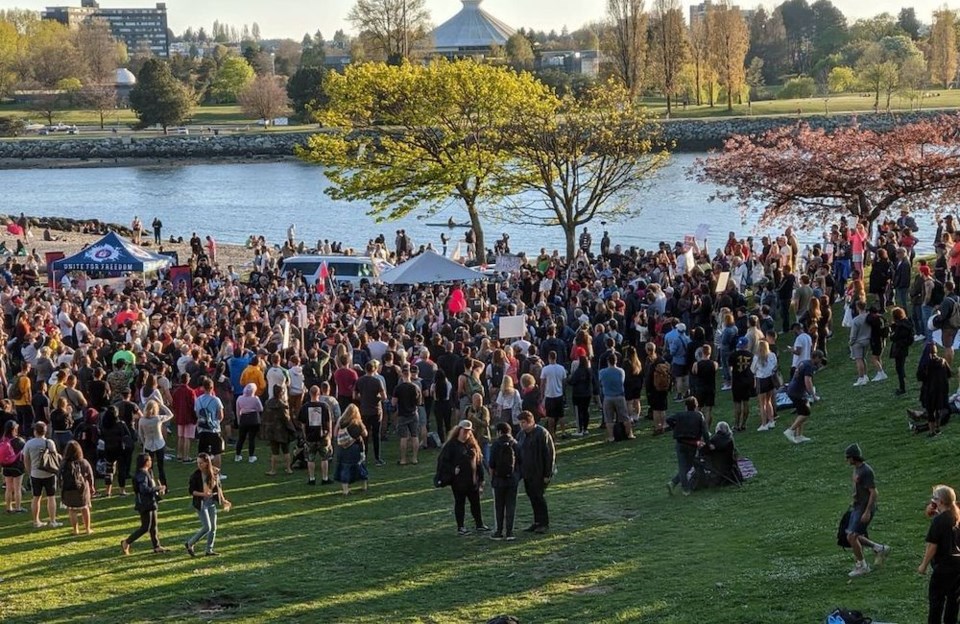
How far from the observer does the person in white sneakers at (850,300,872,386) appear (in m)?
18.5

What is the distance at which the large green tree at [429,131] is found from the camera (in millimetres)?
43062

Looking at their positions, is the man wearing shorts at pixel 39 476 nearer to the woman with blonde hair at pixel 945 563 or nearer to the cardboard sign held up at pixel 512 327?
the cardboard sign held up at pixel 512 327

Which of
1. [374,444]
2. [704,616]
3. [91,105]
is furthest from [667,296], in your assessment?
[91,105]

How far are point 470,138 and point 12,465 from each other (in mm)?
29652

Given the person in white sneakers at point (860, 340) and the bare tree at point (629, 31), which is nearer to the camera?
the person in white sneakers at point (860, 340)

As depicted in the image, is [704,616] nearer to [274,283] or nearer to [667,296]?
[667,296]

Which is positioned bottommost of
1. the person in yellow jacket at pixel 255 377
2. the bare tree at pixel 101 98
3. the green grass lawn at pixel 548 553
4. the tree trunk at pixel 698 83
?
the green grass lawn at pixel 548 553

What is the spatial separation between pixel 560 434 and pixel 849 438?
4.44 metres

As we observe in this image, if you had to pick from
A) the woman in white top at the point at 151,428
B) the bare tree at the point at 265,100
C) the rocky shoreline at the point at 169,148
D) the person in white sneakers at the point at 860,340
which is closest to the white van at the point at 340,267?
the person in white sneakers at the point at 860,340

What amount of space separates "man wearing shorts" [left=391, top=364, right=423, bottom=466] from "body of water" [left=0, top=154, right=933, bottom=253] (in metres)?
33.7

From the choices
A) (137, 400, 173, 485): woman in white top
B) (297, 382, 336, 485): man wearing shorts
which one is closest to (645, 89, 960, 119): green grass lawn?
(297, 382, 336, 485): man wearing shorts

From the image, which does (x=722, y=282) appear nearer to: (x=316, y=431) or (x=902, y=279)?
(x=902, y=279)

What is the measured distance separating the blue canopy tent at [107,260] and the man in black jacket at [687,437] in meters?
21.7

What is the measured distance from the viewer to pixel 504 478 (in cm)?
1374
